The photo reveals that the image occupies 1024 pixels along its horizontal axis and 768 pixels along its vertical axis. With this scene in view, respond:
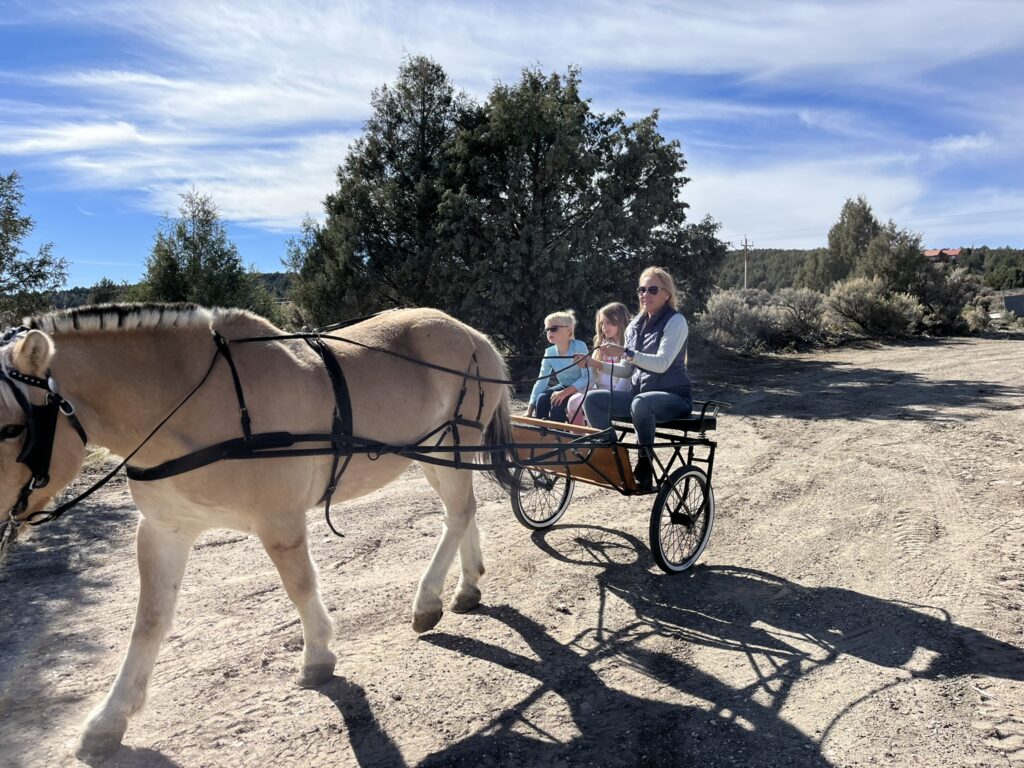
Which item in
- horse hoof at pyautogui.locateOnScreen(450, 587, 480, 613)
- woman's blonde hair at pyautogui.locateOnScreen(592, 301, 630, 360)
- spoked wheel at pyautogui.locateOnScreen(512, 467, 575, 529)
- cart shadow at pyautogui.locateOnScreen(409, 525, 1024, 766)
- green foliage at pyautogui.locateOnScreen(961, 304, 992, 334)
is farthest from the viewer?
green foliage at pyautogui.locateOnScreen(961, 304, 992, 334)

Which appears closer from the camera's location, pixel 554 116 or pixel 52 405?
pixel 52 405

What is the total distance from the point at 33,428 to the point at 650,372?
379 cm

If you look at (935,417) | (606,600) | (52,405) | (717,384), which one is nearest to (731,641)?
(606,600)

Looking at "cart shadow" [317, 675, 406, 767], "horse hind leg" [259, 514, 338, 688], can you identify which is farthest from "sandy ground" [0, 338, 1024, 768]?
"horse hind leg" [259, 514, 338, 688]

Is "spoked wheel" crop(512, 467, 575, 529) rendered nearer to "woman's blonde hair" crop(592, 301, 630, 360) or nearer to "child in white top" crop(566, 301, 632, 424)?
"child in white top" crop(566, 301, 632, 424)

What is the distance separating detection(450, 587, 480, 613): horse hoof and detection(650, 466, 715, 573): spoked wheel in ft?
4.27

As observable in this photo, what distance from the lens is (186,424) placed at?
294 centimetres

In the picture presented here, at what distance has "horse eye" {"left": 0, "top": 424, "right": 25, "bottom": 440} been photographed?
2461mm

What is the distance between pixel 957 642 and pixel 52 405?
4691 millimetres

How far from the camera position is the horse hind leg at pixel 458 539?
4.07 metres

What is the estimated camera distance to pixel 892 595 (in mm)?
4336

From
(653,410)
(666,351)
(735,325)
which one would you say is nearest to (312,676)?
(653,410)

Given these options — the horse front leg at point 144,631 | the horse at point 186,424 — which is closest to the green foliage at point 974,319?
the horse at point 186,424

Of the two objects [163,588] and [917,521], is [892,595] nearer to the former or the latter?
[917,521]
